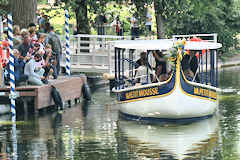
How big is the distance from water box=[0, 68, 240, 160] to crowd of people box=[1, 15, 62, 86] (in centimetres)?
113

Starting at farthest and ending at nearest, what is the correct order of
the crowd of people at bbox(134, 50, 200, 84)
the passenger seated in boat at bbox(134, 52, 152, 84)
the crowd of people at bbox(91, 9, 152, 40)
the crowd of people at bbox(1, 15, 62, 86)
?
the crowd of people at bbox(91, 9, 152, 40), the crowd of people at bbox(1, 15, 62, 86), the passenger seated in boat at bbox(134, 52, 152, 84), the crowd of people at bbox(134, 50, 200, 84)

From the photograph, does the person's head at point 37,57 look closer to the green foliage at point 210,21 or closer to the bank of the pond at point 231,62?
the green foliage at point 210,21

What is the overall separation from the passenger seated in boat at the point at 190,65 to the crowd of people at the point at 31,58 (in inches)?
160

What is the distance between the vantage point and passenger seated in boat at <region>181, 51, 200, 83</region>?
22.1 m

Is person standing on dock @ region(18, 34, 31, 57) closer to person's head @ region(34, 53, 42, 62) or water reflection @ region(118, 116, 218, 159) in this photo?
person's head @ region(34, 53, 42, 62)

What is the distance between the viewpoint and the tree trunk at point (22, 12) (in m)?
26.3

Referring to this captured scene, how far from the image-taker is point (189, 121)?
21281mm

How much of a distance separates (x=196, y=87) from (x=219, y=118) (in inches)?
55.5

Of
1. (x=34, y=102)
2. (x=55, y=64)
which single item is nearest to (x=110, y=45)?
(x=55, y=64)

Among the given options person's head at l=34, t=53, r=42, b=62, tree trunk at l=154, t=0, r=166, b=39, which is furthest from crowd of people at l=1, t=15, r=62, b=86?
tree trunk at l=154, t=0, r=166, b=39

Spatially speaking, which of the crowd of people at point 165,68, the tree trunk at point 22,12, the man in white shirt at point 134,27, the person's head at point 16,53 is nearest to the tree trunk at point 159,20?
the man in white shirt at point 134,27

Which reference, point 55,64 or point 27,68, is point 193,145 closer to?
point 27,68

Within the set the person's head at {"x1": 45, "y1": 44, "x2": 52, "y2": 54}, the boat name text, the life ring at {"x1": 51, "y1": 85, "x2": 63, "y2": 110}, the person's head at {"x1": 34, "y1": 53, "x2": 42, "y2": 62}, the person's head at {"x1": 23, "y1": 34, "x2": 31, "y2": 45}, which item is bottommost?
the life ring at {"x1": 51, "y1": 85, "x2": 63, "y2": 110}

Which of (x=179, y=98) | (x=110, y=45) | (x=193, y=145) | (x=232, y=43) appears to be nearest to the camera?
(x=193, y=145)
